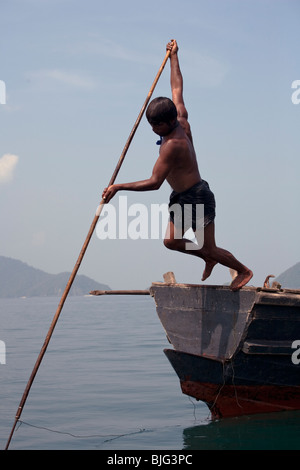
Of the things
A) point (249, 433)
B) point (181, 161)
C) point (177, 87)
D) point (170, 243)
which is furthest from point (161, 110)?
point (249, 433)

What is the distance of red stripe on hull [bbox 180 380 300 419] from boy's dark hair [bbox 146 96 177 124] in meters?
3.06

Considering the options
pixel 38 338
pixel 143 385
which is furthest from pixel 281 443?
pixel 38 338

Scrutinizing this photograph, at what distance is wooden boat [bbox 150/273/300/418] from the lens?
7484 millimetres

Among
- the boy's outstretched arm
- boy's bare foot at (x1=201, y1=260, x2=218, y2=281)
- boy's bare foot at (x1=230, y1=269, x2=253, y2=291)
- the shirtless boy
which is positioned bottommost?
boy's bare foot at (x1=230, y1=269, x2=253, y2=291)

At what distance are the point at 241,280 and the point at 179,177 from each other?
134cm

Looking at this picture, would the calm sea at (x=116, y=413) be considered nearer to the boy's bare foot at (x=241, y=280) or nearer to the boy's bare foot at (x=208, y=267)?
the boy's bare foot at (x=241, y=280)

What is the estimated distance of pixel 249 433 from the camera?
749cm

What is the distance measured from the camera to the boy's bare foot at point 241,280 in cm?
751

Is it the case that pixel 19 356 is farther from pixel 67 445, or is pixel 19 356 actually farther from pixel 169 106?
pixel 169 106

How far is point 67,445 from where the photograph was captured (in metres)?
7.67

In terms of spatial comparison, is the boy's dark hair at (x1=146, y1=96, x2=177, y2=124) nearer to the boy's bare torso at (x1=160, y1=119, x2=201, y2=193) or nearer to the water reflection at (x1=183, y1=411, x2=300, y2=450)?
the boy's bare torso at (x1=160, y1=119, x2=201, y2=193)

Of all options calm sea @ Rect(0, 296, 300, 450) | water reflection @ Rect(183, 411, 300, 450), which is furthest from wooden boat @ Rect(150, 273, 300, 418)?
calm sea @ Rect(0, 296, 300, 450)

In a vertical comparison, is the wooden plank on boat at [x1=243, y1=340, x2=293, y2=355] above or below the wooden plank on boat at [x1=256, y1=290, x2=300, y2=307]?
below

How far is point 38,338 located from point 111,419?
566 inches
